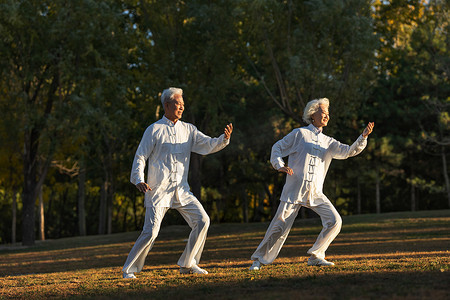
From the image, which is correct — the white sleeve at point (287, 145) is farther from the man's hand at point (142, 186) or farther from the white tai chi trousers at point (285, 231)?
the man's hand at point (142, 186)

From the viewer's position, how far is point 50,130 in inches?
842

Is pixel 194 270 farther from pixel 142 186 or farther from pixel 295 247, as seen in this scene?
pixel 295 247

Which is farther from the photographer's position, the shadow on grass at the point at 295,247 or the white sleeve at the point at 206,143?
the shadow on grass at the point at 295,247

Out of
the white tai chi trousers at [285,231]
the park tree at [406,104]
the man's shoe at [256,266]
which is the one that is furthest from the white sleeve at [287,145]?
the park tree at [406,104]

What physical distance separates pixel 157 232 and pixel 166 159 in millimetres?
986

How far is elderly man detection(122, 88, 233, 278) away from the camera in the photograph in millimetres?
8203

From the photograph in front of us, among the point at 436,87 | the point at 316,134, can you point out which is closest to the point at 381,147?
the point at 436,87

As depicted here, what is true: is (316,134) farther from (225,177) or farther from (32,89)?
(225,177)

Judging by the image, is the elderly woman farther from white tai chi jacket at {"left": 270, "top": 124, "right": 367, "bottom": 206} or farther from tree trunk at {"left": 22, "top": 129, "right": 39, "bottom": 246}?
tree trunk at {"left": 22, "top": 129, "right": 39, "bottom": 246}

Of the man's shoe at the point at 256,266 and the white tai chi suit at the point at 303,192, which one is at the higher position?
the white tai chi suit at the point at 303,192

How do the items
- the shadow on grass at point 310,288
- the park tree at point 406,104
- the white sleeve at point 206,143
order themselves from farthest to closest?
the park tree at point 406,104
the white sleeve at point 206,143
the shadow on grass at point 310,288

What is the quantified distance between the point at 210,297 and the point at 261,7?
14619 mm

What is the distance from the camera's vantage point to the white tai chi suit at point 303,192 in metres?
8.62

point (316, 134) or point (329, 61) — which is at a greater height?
point (329, 61)
